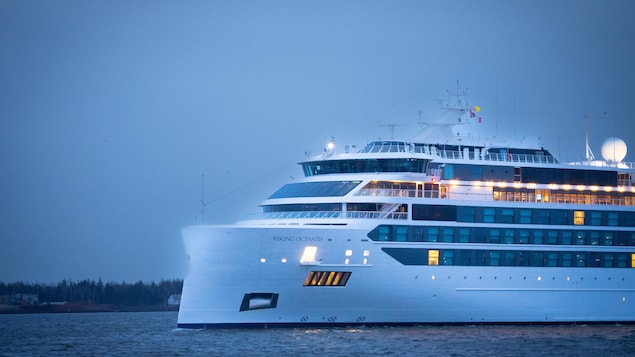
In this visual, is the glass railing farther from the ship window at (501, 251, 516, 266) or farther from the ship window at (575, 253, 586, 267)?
the ship window at (575, 253, 586, 267)

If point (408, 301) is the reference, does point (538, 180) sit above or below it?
above

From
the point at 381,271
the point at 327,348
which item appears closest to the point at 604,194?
the point at 381,271

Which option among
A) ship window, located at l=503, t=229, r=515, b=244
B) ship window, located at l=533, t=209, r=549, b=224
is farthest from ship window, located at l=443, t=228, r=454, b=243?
ship window, located at l=533, t=209, r=549, b=224

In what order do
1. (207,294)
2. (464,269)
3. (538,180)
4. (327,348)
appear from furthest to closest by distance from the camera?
(538,180) → (464,269) → (207,294) → (327,348)

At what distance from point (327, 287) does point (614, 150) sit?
Answer: 62.0 ft

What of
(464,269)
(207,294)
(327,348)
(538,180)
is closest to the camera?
(327,348)

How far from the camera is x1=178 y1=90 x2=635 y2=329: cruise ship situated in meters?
47.1

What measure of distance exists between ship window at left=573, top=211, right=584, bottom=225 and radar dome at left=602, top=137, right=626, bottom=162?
5.64 meters

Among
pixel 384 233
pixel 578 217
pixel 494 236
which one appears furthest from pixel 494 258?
pixel 384 233

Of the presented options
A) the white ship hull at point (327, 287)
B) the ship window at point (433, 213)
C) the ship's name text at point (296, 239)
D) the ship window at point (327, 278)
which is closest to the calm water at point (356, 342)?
the white ship hull at point (327, 287)

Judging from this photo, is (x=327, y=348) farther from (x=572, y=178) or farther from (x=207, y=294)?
(x=572, y=178)

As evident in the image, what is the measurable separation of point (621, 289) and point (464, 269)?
346 inches

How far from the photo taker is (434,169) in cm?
5203

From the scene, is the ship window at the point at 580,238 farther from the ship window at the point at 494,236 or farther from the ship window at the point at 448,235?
the ship window at the point at 448,235
